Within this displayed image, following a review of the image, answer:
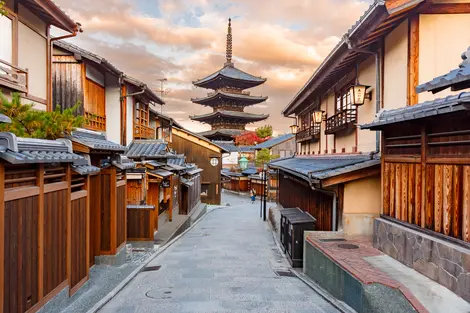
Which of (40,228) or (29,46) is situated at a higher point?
(29,46)

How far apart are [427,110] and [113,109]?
A: 1478cm

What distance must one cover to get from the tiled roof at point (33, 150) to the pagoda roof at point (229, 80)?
1827 inches

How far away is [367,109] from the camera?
Result: 36.9 ft

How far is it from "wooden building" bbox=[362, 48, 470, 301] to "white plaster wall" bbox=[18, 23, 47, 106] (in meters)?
10.4

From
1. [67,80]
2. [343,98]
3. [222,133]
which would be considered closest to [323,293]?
[343,98]

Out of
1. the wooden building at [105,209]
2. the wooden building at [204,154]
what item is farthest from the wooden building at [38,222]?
the wooden building at [204,154]

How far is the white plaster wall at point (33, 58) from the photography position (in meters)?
10.2

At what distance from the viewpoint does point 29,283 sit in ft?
19.7

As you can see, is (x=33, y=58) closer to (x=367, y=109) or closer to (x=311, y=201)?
(x=367, y=109)

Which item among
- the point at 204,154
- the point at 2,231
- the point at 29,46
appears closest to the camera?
the point at 2,231

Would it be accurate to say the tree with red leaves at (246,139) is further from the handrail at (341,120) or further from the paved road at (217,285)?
the paved road at (217,285)

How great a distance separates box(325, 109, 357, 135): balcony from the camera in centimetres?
1232

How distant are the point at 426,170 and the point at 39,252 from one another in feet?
26.4

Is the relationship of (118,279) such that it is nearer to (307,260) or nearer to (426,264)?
(307,260)
